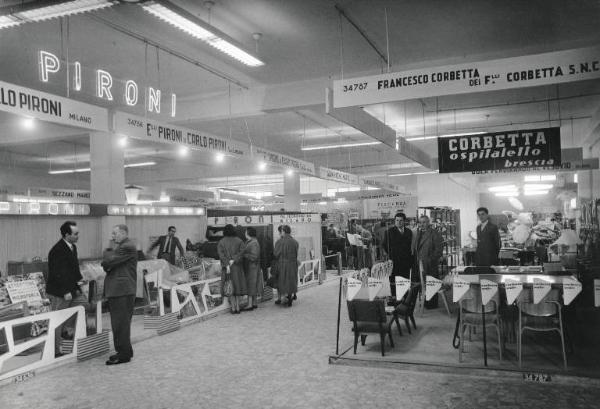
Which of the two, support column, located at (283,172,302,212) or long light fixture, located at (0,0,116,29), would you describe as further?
support column, located at (283,172,302,212)

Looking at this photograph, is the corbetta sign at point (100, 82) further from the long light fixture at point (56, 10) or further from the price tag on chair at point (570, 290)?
the price tag on chair at point (570, 290)

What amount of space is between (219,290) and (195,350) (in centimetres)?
252

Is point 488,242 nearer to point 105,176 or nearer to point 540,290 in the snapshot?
point 540,290

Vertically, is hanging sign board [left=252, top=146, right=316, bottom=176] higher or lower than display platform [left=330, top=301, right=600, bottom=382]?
higher

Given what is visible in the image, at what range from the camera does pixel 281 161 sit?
11.0 meters

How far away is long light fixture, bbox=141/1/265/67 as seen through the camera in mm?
4300

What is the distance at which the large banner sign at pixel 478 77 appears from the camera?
471cm

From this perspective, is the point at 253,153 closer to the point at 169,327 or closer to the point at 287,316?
the point at 287,316

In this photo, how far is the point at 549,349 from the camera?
18.1 ft

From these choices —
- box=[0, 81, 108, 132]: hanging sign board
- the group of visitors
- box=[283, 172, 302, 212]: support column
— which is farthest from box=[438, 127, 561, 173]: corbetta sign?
box=[283, 172, 302, 212]: support column

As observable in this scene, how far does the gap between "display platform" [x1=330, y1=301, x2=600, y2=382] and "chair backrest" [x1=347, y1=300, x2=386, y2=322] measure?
16.2 inches

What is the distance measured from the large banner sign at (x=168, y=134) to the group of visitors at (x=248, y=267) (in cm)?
143

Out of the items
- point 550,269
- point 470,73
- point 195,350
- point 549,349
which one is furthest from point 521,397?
point 195,350

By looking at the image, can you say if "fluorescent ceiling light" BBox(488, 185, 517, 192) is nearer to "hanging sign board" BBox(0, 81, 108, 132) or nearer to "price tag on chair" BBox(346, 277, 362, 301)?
"price tag on chair" BBox(346, 277, 362, 301)
